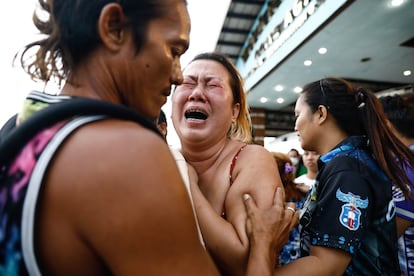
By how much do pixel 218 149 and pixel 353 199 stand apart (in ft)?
1.87

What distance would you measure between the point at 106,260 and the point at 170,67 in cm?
43

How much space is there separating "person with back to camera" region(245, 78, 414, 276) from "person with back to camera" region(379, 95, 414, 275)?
0.43 ft

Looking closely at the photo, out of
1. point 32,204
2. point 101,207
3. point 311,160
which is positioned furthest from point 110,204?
point 311,160

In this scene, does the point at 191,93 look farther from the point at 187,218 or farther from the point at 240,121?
the point at 187,218

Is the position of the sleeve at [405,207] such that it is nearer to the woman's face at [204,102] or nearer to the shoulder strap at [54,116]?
the woman's face at [204,102]

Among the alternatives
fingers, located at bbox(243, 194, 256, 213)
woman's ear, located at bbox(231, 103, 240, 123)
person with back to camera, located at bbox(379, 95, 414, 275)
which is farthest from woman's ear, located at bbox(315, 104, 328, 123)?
fingers, located at bbox(243, 194, 256, 213)

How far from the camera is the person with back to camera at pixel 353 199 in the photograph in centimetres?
115

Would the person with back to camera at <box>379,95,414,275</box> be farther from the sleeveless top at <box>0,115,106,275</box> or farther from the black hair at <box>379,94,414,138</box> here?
the sleeveless top at <box>0,115,106,275</box>

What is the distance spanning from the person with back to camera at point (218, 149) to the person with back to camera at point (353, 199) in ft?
0.27

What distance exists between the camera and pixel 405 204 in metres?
1.47

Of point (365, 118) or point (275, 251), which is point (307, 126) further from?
point (275, 251)

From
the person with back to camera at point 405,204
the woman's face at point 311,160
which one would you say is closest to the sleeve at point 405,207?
the person with back to camera at point 405,204

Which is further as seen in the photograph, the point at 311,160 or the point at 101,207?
the point at 311,160

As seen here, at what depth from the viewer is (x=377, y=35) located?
6418 millimetres
